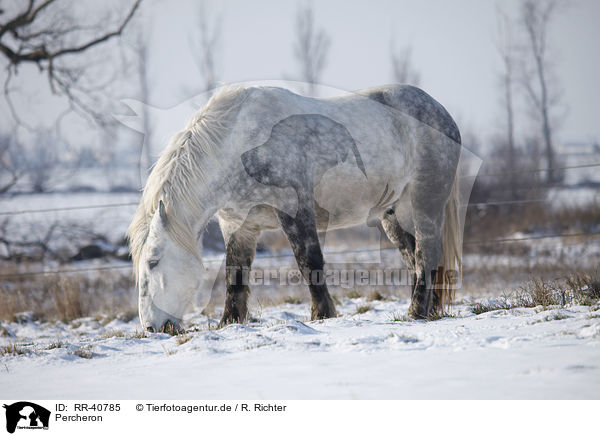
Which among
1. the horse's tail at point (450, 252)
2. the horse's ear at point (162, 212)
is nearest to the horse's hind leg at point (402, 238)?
the horse's tail at point (450, 252)

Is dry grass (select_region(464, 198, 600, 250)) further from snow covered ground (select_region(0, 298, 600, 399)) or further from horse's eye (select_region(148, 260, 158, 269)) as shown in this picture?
horse's eye (select_region(148, 260, 158, 269))

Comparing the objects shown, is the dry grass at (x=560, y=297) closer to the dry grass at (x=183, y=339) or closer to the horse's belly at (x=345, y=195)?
the horse's belly at (x=345, y=195)

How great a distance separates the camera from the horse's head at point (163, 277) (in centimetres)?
338

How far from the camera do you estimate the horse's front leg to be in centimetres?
381

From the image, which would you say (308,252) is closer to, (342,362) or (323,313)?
(323,313)

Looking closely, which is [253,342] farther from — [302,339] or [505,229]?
[505,229]

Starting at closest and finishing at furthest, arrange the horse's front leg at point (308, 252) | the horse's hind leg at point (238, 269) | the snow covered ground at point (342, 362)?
the snow covered ground at point (342, 362) < the horse's front leg at point (308, 252) < the horse's hind leg at point (238, 269)

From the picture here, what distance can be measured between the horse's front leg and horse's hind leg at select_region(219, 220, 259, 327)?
553mm

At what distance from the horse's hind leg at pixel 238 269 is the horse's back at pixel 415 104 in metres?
1.69

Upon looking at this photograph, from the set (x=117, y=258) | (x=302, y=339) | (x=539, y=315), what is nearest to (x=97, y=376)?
(x=302, y=339)

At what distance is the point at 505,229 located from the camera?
1263 cm

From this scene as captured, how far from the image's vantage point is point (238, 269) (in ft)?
14.0
